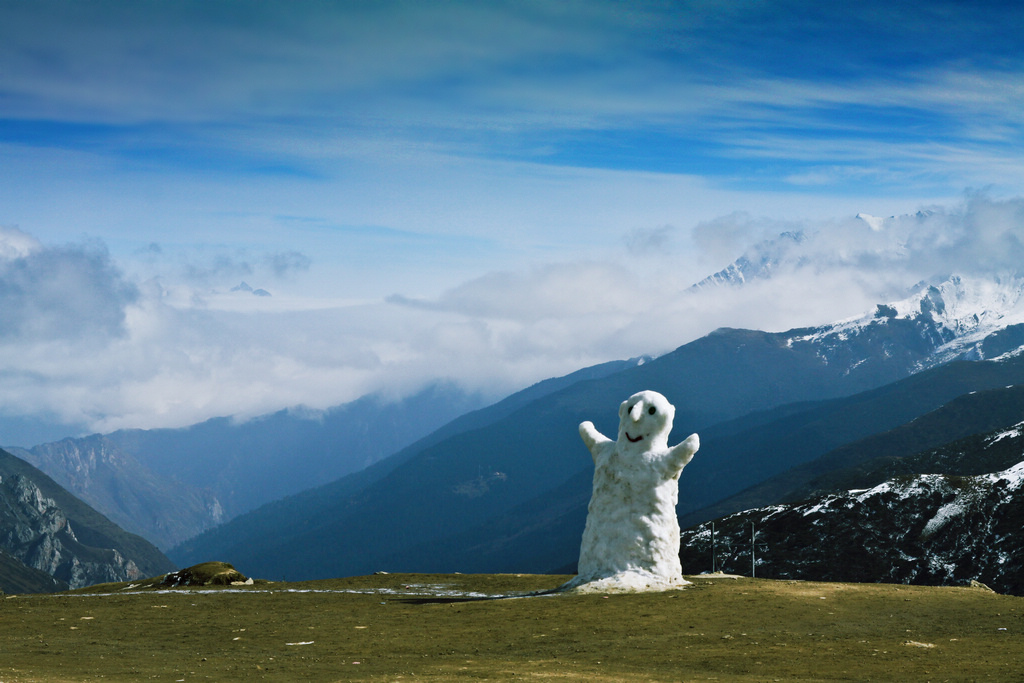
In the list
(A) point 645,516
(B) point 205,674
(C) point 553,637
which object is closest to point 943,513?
(A) point 645,516

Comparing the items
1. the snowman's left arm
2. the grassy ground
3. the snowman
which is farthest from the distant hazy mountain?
the grassy ground

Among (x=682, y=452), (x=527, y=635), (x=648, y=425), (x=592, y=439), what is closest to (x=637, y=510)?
(x=682, y=452)

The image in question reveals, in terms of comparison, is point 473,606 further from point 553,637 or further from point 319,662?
point 319,662

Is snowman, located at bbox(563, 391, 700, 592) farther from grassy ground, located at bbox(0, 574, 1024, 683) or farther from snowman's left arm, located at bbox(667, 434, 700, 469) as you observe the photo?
grassy ground, located at bbox(0, 574, 1024, 683)

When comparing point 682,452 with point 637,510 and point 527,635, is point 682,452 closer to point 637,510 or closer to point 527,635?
point 637,510

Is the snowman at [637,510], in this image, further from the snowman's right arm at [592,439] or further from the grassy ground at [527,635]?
the grassy ground at [527,635]

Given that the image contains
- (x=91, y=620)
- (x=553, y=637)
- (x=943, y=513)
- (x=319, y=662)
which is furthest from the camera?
(x=943, y=513)

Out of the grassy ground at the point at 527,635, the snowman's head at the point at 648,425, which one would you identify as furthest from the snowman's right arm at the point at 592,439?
the grassy ground at the point at 527,635

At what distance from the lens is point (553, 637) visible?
3900 cm

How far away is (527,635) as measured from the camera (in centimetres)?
3934

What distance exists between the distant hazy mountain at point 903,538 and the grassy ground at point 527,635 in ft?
329

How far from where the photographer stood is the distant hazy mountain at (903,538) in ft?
505

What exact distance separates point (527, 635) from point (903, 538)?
147 m

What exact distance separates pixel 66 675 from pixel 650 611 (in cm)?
2364
